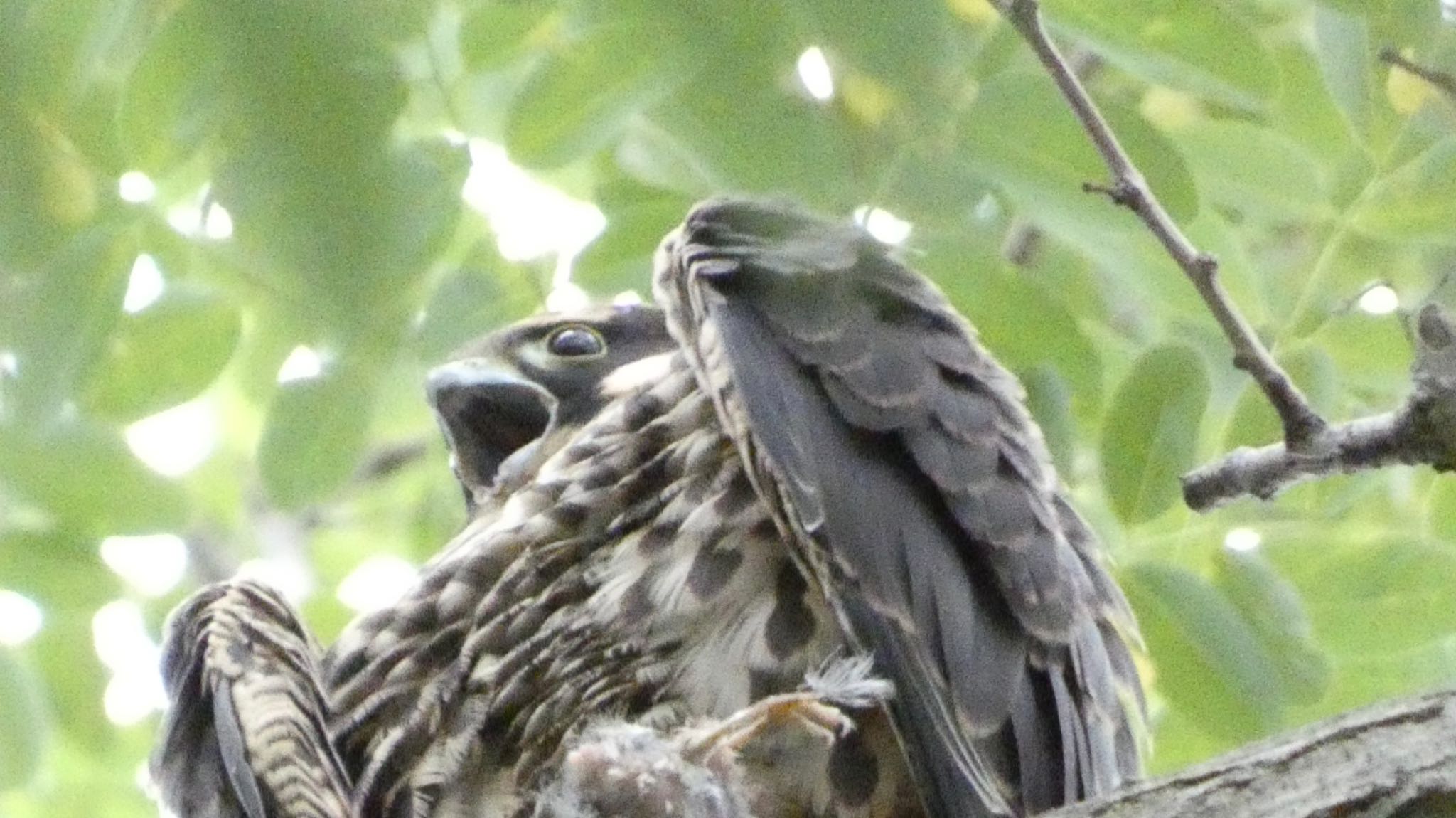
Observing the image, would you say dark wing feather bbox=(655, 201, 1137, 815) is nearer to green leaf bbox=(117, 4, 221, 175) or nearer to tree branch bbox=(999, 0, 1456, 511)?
tree branch bbox=(999, 0, 1456, 511)

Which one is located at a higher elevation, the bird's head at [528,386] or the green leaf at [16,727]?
the bird's head at [528,386]

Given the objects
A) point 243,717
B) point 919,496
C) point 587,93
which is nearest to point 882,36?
point 587,93

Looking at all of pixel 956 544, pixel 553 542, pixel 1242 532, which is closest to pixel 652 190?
pixel 553 542

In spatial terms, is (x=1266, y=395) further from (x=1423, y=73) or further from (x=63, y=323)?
(x=63, y=323)

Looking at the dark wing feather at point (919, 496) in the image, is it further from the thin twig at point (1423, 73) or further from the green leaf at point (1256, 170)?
the thin twig at point (1423, 73)

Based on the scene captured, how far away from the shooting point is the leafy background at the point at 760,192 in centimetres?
165

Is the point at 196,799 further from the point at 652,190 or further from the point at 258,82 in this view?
the point at 258,82

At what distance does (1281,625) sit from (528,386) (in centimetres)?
119

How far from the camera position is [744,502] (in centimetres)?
233

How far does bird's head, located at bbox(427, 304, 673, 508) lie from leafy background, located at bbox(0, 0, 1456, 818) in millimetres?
150

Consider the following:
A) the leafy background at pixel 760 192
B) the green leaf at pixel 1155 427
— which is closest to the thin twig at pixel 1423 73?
the leafy background at pixel 760 192

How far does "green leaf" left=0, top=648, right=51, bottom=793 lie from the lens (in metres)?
3.05

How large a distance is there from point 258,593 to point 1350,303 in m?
1.38

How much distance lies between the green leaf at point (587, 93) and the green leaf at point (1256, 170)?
783mm
